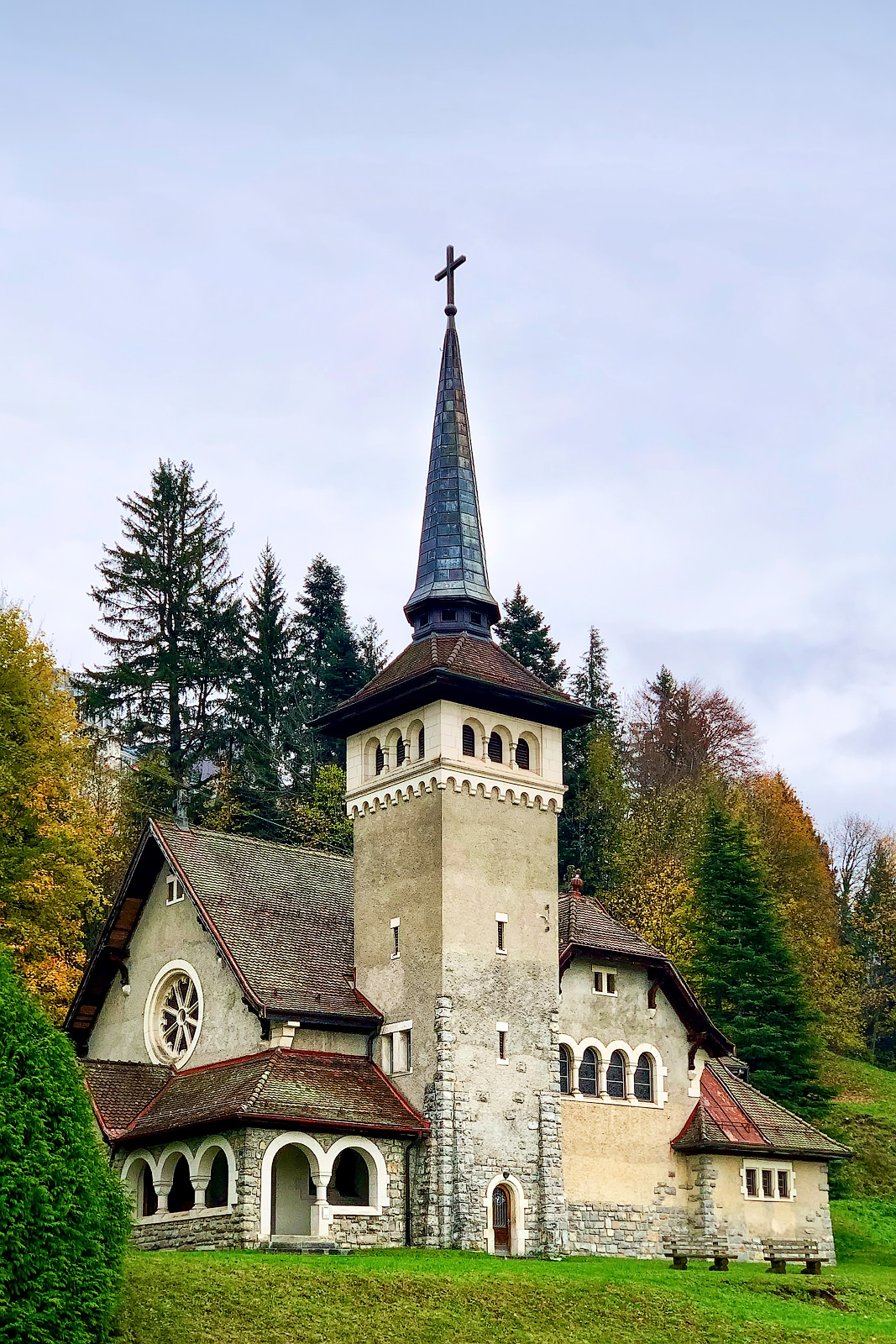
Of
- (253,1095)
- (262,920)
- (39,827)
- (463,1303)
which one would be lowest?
(463,1303)

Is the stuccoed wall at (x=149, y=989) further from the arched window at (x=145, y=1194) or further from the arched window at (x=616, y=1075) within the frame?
the arched window at (x=616, y=1075)

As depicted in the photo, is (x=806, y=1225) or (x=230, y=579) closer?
(x=806, y=1225)

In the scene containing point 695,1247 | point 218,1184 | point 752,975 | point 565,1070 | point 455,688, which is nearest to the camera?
point 218,1184

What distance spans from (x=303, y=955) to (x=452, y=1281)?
1074 centimetres

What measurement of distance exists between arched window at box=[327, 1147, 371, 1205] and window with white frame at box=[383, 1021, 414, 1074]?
193 centimetres

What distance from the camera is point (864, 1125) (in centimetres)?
5381

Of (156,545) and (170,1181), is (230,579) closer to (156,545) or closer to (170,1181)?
(156,545)

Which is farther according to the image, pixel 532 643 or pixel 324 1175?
pixel 532 643

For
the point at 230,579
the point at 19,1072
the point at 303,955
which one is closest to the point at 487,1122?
the point at 303,955

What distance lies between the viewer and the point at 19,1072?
72.1ft

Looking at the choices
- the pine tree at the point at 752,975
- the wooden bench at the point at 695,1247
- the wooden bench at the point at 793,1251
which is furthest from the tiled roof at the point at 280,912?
the pine tree at the point at 752,975

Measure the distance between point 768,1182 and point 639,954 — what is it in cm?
616

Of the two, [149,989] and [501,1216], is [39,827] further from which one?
[501,1216]

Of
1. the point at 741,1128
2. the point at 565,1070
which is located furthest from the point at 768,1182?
the point at 565,1070
